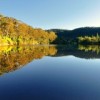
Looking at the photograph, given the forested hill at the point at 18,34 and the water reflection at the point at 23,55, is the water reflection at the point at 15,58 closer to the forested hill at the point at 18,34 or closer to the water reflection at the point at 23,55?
the water reflection at the point at 23,55

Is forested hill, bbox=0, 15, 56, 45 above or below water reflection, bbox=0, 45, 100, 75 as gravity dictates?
above

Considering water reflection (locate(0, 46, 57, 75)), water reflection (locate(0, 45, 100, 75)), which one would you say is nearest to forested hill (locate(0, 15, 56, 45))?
water reflection (locate(0, 45, 100, 75))

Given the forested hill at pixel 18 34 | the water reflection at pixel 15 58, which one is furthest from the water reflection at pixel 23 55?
the forested hill at pixel 18 34

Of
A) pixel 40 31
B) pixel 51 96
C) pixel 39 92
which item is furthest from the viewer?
pixel 40 31

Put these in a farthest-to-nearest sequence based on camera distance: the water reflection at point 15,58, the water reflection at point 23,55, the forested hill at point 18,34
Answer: the forested hill at point 18,34 < the water reflection at point 23,55 < the water reflection at point 15,58

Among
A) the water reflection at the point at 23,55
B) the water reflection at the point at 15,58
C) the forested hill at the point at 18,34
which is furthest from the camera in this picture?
the forested hill at the point at 18,34

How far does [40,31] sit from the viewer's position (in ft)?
465

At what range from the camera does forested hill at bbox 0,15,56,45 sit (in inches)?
3941

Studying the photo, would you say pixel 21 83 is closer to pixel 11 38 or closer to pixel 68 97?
pixel 68 97

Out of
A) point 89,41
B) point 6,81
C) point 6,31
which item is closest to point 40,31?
point 89,41

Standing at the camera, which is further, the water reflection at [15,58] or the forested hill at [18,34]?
the forested hill at [18,34]

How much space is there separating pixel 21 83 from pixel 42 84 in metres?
1.36

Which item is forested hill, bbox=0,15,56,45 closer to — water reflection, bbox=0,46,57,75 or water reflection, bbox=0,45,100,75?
water reflection, bbox=0,45,100,75

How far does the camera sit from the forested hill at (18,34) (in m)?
100
